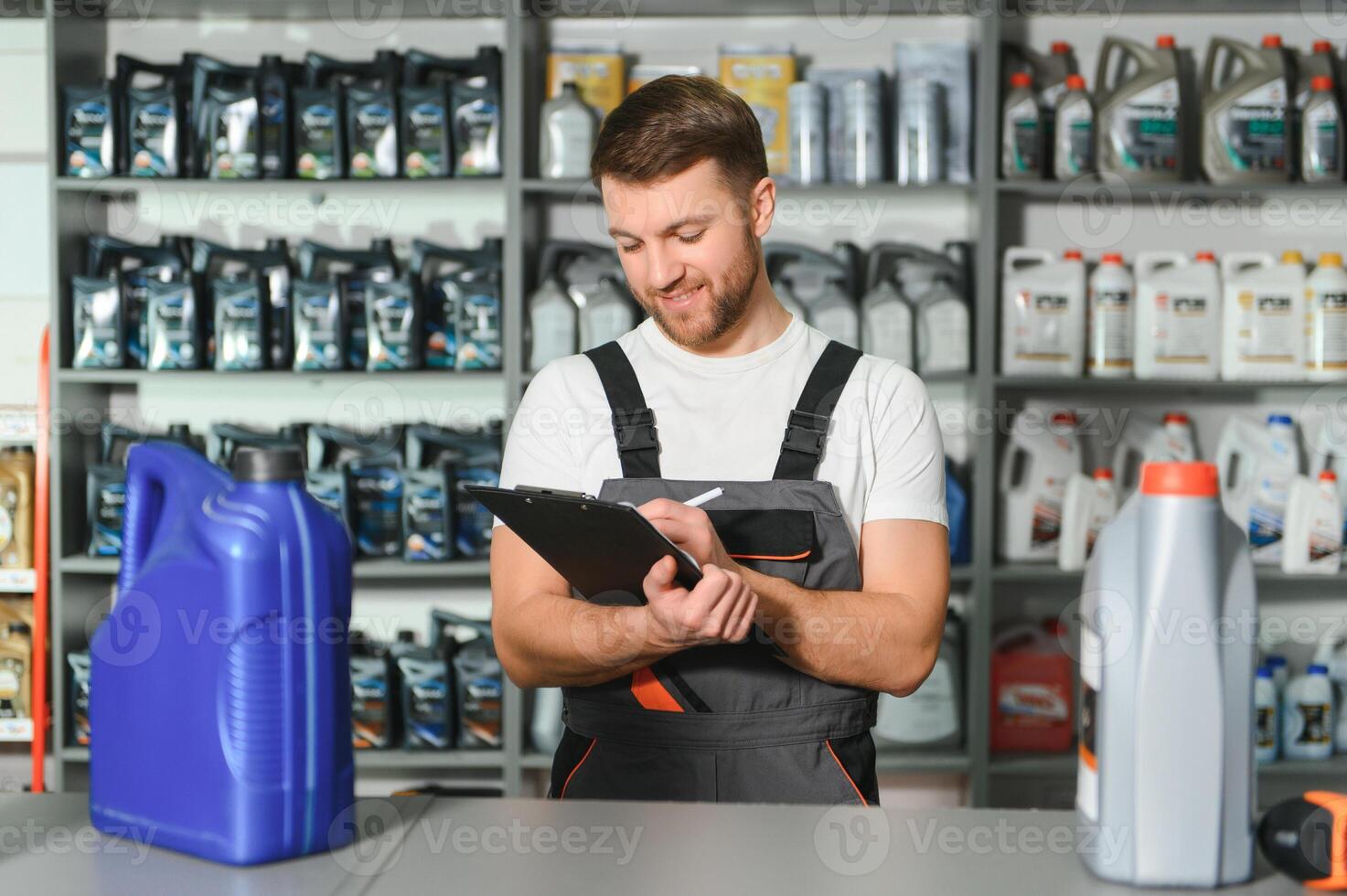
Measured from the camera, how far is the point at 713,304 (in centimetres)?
146

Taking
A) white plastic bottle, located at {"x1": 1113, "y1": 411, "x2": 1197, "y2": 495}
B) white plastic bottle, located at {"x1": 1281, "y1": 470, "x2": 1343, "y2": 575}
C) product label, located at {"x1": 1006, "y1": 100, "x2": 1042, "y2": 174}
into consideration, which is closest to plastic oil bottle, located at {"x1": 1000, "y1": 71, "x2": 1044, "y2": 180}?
product label, located at {"x1": 1006, "y1": 100, "x2": 1042, "y2": 174}

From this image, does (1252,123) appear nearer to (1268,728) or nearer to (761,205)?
(1268,728)

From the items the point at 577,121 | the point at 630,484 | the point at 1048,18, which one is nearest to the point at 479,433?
the point at 577,121

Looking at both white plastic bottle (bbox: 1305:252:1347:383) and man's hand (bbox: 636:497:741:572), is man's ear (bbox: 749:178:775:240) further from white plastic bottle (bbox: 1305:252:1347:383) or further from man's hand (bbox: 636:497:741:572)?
white plastic bottle (bbox: 1305:252:1347:383)

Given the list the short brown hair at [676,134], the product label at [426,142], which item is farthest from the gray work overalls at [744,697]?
the product label at [426,142]

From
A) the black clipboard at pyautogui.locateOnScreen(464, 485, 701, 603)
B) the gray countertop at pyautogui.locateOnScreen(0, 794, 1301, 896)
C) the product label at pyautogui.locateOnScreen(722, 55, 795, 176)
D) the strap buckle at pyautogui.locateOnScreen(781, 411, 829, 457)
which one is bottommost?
the gray countertop at pyautogui.locateOnScreen(0, 794, 1301, 896)

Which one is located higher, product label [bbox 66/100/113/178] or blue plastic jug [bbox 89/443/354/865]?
product label [bbox 66/100/113/178]

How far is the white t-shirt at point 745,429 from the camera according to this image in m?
1.47

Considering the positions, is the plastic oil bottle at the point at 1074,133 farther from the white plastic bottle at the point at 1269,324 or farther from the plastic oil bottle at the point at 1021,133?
the white plastic bottle at the point at 1269,324

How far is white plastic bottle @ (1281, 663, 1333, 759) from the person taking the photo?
3.04 meters

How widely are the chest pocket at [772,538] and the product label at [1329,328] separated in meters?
2.20

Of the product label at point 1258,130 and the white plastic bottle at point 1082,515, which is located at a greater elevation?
the product label at point 1258,130

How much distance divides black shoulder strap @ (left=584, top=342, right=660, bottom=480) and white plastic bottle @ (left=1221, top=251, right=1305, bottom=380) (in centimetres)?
215

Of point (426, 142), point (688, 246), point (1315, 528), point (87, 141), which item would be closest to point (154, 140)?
point (87, 141)
